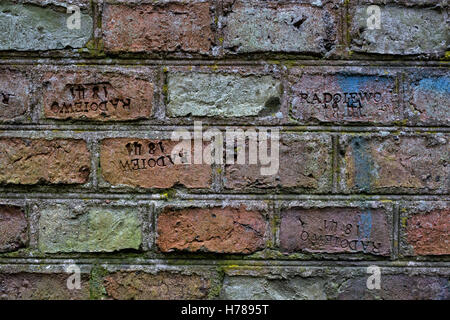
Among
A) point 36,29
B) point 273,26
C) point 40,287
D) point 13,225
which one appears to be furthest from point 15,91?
point 273,26

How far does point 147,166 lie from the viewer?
2.55 feet

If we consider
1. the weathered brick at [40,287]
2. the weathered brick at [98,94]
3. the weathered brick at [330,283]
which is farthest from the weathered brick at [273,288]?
the weathered brick at [98,94]

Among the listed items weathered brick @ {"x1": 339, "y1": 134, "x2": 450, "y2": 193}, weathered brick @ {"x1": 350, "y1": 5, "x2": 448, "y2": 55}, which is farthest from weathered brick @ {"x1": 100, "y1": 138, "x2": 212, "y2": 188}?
weathered brick @ {"x1": 350, "y1": 5, "x2": 448, "y2": 55}

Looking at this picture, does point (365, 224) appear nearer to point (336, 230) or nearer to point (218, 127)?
point (336, 230)

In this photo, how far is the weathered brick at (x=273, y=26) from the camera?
2.53 ft

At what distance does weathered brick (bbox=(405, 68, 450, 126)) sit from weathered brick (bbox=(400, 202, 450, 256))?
0.60 ft

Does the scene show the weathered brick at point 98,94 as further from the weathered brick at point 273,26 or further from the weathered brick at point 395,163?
the weathered brick at point 395,163

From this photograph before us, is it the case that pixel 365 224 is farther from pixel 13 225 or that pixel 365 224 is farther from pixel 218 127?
pixel 13 225

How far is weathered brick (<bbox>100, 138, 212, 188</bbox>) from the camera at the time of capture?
0.77 metres

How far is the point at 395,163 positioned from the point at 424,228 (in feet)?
0.51

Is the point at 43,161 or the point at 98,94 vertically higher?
the point at 98,94

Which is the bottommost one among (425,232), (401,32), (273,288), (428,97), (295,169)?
(273,288)

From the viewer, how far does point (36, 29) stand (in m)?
0.77

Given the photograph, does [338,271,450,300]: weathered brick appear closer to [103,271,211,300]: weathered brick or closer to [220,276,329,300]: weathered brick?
[220,276,329,300]: weathered brick
